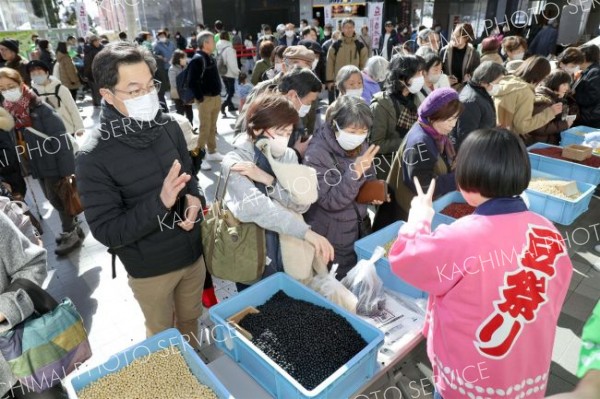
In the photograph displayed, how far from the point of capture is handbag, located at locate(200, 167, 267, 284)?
185 centimetres

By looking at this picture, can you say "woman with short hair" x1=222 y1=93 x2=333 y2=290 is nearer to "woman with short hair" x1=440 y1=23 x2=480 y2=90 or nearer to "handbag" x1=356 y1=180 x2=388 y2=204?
"handbag" x1=356 y1=180 x2=388 y2=204

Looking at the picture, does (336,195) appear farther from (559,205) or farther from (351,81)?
(559,205)

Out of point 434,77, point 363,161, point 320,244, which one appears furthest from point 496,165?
point 434,77

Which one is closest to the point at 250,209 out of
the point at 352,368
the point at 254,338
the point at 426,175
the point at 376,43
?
the point at 254,338

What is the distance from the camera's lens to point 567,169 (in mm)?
3580

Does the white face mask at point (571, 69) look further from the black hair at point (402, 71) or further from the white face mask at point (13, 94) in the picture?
the white face mask at point (13, 94)

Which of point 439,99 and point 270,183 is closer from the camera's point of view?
point 270,183

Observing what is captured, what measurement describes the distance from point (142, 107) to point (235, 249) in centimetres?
74

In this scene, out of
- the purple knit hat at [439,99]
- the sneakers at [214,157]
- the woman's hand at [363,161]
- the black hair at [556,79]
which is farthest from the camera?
the sneakers at [214,157]

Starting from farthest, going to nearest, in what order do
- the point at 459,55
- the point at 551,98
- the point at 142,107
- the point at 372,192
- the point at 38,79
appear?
1. the point at 459,55
2. the point at 38,79
3. the point at 551,98
4. the point at 372,192
5. the point at 142,107

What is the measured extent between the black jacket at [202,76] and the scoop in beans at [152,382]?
451cm

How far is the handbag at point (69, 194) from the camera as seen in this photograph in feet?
11.5

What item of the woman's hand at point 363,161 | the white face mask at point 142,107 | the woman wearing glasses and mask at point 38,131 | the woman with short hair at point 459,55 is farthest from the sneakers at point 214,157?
the white face mask at point 142,107

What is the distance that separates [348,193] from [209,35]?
170 inches
